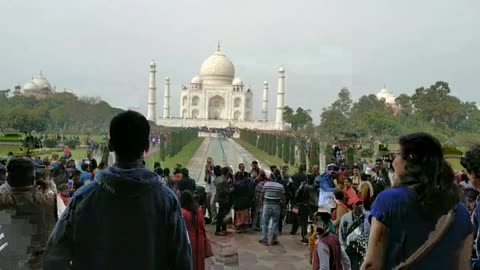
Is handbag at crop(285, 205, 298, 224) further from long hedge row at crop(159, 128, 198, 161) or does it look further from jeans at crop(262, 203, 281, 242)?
long hedge row at crop(159, 128, 198, 161)

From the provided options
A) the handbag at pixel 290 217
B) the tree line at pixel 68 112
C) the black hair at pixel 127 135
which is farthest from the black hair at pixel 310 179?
the tree line at pixel 68 112

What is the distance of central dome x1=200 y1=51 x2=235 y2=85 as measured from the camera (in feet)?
243

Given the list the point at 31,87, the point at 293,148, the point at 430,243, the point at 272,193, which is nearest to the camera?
the point at 430,243

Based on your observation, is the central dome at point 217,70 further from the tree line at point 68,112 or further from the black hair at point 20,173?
the black hair at point 20,173

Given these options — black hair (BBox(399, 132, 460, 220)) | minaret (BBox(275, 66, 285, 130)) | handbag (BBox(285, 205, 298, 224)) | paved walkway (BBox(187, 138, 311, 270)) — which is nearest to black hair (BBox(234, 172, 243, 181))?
paved walkway (BBox(187, 138, 311, 270))

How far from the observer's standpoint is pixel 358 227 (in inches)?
161

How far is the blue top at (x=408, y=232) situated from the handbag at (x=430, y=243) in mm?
12

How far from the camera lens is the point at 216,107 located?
250 feet

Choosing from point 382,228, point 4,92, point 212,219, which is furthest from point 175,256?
point 4,92

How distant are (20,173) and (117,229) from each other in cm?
89

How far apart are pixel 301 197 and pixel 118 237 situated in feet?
20.2

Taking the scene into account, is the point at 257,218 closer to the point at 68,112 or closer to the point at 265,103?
the point at 68,112

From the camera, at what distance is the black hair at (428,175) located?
1916 mm

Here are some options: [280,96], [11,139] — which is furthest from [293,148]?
[280,96]
